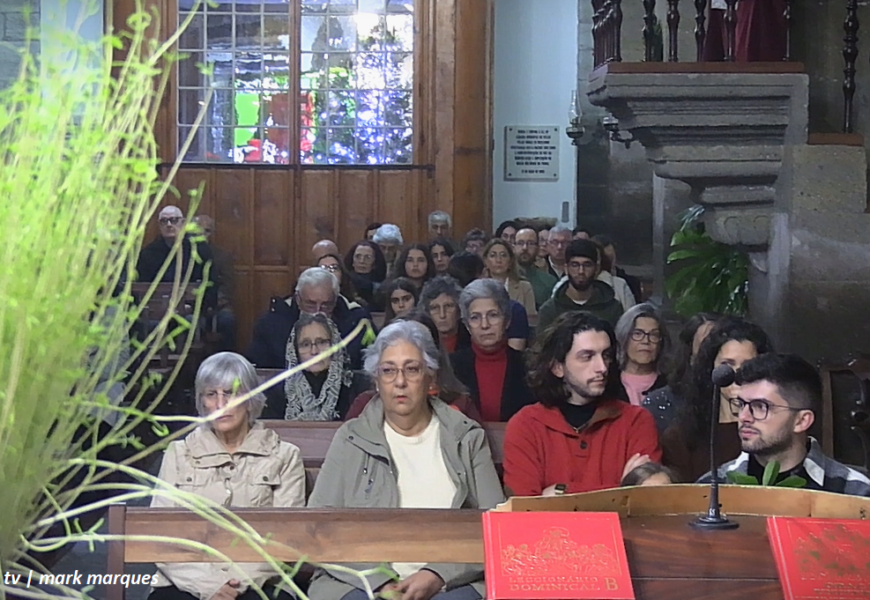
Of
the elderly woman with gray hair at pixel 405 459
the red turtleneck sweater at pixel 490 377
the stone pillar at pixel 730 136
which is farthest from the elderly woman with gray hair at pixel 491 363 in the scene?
the elderly woman with gray hair at pixel 405 459

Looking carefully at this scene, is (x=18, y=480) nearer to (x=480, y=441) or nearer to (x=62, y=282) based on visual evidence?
(x=62, y=282)

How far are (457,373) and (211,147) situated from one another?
225 inches

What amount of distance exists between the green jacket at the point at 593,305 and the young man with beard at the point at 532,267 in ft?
4.68

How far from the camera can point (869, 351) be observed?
17.1 feet

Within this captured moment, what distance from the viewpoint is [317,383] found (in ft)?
16.6

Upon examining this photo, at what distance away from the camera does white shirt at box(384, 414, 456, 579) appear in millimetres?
3508

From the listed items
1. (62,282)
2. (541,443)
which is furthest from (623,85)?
(62,282)

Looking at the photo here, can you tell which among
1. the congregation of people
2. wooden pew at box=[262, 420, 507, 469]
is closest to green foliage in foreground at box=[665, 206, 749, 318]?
the congregation of people

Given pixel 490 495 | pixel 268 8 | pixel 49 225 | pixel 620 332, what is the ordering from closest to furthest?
pixel 49 225 < pixel 490 495 < pixel 620 332 < pixel 268 8

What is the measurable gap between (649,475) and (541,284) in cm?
495

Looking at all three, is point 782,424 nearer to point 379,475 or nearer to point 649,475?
point 649,475

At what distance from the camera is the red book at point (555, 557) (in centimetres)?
185

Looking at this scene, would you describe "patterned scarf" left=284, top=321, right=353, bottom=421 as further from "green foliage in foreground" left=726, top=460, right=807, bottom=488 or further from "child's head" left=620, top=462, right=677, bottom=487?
"green foliage in foreground" left=726, top=460, right=807, bottom=488

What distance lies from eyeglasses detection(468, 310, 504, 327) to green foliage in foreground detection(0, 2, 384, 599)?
13.0ft
